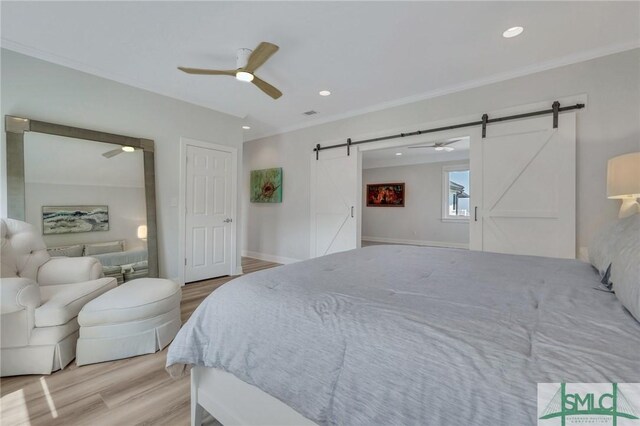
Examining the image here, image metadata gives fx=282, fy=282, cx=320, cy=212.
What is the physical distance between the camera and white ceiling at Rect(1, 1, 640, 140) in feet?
7.25

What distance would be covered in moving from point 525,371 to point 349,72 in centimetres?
327

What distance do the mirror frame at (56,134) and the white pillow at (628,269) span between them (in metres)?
4.08

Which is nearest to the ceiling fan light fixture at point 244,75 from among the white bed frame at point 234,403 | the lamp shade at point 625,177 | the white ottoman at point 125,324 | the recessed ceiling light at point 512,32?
the white ottoman at point 125,324

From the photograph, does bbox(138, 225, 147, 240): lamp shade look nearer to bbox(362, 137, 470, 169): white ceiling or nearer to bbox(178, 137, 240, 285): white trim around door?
bbox(178, 137, 240, 285): white trim around door

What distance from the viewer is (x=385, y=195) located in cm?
881

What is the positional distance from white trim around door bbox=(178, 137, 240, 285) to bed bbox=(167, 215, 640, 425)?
9.82ft

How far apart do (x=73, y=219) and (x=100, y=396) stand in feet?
7.01

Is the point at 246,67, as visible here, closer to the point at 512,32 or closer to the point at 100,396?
the point at 512,32

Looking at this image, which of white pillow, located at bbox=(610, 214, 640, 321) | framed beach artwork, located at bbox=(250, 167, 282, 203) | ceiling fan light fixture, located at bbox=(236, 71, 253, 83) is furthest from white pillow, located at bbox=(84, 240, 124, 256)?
white pillow, located at bbox=(610, 214, 640, 321)

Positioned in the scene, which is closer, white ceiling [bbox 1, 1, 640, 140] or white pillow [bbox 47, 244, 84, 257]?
white ceiling [bbox 1, 1, 640, 140]

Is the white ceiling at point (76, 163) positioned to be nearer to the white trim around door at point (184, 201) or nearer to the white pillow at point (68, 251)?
the white trim around door at point (184, 201)

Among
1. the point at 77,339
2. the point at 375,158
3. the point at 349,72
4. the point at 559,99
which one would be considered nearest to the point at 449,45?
the point at 349,72

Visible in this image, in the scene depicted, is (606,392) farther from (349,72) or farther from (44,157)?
(44,157)

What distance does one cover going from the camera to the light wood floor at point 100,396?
1455 millimetres
